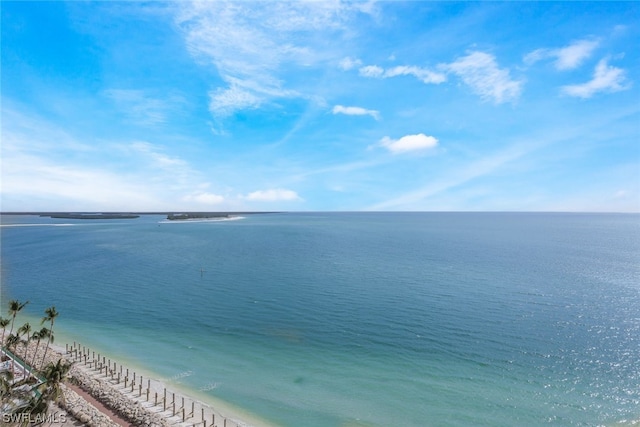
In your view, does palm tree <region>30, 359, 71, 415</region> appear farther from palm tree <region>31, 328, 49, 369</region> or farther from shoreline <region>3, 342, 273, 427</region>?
palm tree <region>31, 328, 49, 369</region>

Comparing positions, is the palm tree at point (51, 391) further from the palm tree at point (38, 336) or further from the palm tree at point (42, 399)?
the palm tree at point (38, 336)

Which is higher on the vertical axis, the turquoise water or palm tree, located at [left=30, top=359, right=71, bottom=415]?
palm tree, located at [left=30, top=359, right=71, bottom=415]

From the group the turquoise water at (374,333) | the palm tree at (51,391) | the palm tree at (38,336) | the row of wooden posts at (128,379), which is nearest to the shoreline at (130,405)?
the row of wooden posts at (128,379)

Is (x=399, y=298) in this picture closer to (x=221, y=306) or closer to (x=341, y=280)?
(x=341, y=280)

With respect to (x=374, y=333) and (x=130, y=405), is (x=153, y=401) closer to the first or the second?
(x=130, y=405)

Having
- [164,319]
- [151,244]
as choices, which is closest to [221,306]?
[164,319]

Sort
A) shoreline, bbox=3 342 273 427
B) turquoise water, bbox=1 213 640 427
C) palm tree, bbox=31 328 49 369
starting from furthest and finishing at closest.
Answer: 1. palm tree, bbox=31 328 49 369
2. turquoise water, bbox=1 213 640 427
3. shoreline, bbox=3 342 273 427

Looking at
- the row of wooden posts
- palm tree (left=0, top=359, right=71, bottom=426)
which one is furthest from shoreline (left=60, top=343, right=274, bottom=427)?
palm tree (left=0, top=359, right=71, bottom=426)

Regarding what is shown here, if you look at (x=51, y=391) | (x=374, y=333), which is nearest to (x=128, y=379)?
(x=51, y=391)
